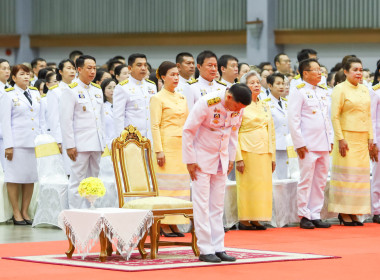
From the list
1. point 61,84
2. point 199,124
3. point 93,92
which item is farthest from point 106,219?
point 61,84

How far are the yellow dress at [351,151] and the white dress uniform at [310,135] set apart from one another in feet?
0.72

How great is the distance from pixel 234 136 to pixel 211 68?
6.86 feet

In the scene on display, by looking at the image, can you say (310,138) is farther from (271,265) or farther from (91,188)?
(91,188)

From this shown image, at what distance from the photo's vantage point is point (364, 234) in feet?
28.0

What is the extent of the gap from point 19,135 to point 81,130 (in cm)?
102

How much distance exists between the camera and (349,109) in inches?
366

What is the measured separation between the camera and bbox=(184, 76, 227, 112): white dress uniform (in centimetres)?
857

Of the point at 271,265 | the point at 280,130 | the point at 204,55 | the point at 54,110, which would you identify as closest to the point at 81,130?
the point at 204,55

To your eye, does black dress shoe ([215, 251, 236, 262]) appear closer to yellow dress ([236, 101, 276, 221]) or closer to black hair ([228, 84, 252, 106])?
black hair ([228, 84, 252, 106])

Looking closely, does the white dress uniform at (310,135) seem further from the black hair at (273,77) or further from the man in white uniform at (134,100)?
the man in white uniform at (134,100)

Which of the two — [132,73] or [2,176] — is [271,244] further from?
[2,176]

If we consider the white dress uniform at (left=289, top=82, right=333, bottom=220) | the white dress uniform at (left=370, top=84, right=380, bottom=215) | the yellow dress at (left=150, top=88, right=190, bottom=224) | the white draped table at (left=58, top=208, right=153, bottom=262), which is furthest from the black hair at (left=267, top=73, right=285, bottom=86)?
the white draped table at (left=58, top=208, right=153, bottom=262)

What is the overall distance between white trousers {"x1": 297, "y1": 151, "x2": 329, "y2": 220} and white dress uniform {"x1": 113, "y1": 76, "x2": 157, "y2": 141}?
158 centimetres

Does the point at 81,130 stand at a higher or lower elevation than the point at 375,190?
higher
